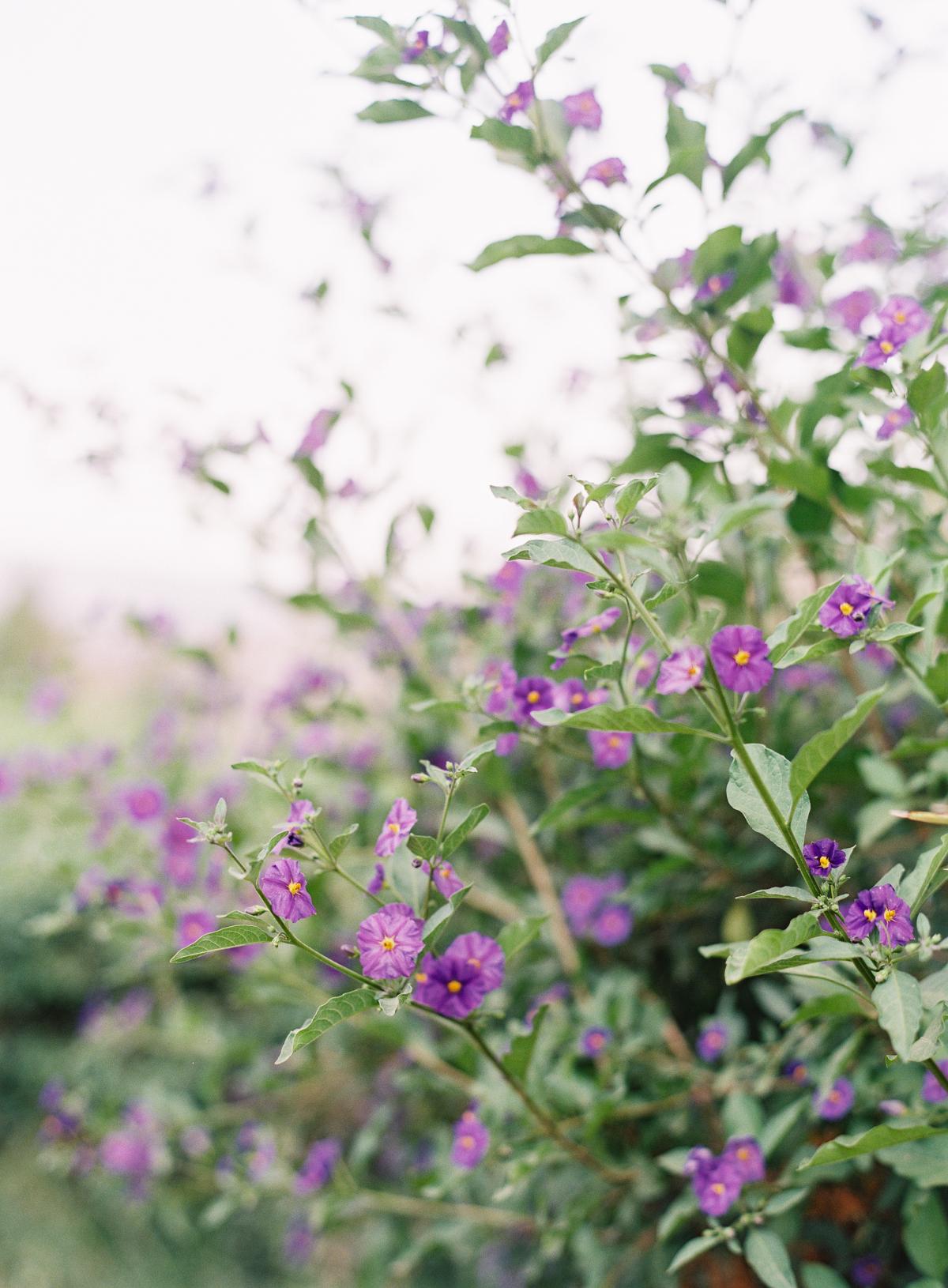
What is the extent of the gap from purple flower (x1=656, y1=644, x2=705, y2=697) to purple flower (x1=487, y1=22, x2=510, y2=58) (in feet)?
2.38

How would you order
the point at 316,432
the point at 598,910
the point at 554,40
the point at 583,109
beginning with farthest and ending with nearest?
1. the point at 598,910
2. the point at 316,432
3. the point at 583,109
4. the point at 554,40

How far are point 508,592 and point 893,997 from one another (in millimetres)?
1045

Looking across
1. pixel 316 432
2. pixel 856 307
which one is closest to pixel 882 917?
pixel 856 307

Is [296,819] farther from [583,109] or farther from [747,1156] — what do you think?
[583,109]

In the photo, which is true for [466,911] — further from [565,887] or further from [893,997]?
[893,997]

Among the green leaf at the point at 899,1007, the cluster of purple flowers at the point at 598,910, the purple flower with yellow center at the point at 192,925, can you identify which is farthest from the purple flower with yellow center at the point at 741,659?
the purple flower with yellow center at the point at 192,925

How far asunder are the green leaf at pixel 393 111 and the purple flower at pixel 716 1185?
1.16m

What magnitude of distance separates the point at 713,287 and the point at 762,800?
686 millimetres

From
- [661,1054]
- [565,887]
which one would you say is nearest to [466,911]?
[565,887]

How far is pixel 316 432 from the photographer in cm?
150

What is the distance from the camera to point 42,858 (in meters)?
1.93

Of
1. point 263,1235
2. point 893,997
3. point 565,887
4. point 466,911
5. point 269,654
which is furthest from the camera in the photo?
point 269,654

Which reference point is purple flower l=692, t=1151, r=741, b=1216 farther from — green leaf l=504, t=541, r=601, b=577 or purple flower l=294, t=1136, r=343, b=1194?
purple flower l=294, t=1136, r=343, b=1194

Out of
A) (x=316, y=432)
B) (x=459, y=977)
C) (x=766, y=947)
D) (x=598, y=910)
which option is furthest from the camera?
(x=598, y=910)
